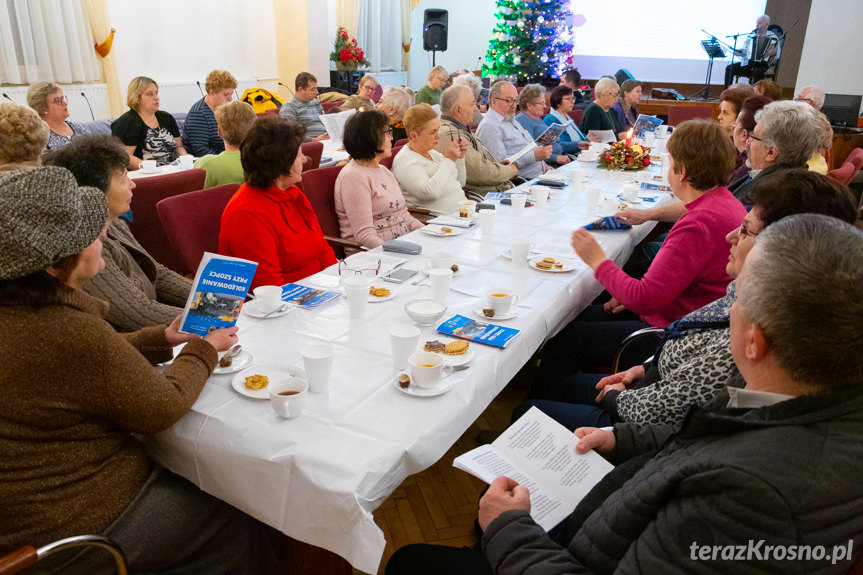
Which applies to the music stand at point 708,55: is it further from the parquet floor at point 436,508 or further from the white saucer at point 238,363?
the white saucer at point 238,363

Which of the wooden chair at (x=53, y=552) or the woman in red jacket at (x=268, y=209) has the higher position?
the woman in red jacket at (x=268, y=209)

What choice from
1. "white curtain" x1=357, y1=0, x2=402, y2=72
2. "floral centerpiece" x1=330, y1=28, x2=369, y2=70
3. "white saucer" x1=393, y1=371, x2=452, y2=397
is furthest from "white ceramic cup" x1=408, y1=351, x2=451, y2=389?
"white curtain" x1=357, y1=0, x2=402, y2=72

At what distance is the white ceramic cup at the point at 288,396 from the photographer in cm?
134

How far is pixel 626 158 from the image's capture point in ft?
15.8

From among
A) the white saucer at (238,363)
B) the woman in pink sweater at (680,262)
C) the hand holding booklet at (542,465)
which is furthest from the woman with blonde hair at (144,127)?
the hand holding booklet at (542,465)

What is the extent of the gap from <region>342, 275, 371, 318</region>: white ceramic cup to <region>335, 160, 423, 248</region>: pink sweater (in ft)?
4.04

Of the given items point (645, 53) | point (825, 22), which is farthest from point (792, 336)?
point (645, 53)

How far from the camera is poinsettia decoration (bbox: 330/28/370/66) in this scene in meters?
9.41

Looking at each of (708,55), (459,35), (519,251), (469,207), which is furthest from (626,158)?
(459,35)

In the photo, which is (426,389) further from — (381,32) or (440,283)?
(381,32)

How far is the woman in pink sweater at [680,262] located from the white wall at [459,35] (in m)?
10.9

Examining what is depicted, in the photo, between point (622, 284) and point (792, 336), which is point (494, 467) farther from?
point (622, 284)

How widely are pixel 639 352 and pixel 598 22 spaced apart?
10.6m

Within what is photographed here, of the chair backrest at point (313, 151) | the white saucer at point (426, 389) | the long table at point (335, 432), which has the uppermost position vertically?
the chair backrest at point (313, 151)
